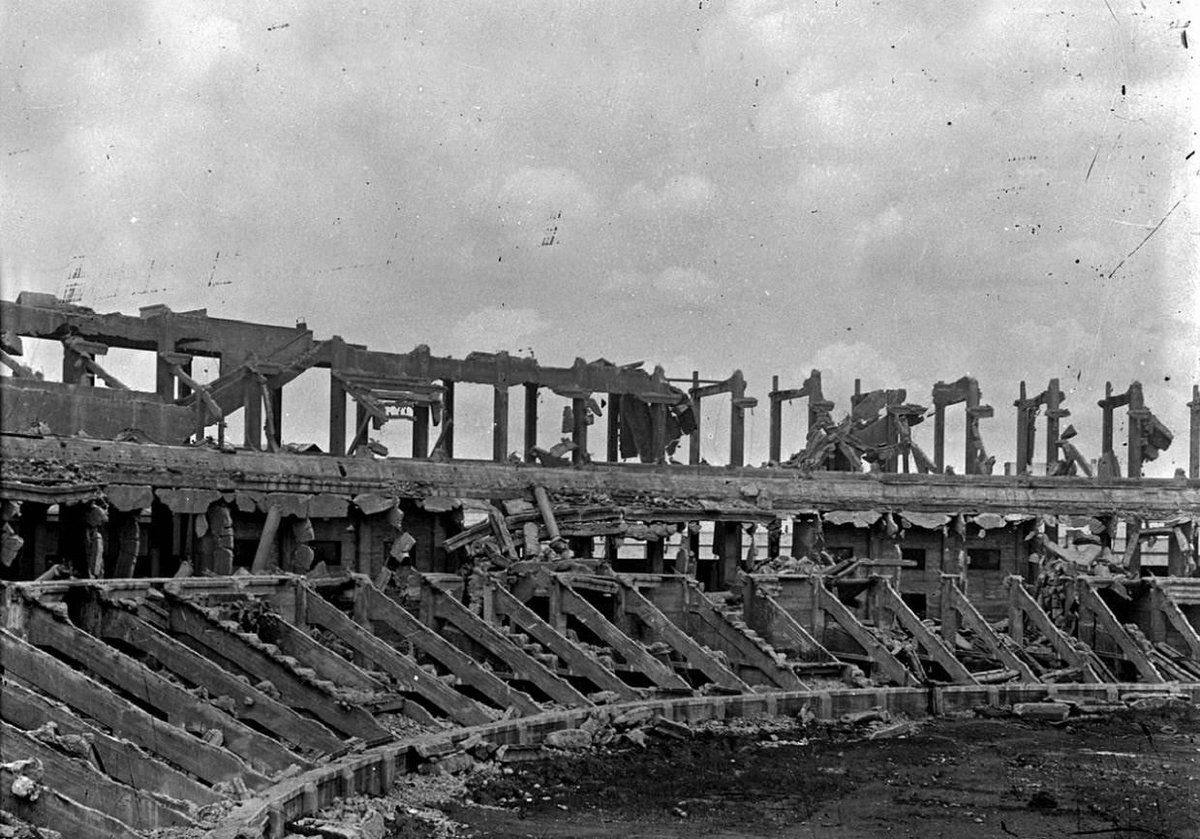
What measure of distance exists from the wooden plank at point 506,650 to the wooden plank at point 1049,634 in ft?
39.9

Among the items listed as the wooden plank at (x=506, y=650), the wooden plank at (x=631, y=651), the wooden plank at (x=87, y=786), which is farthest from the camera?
the wooden plank at (x=631, y=651)

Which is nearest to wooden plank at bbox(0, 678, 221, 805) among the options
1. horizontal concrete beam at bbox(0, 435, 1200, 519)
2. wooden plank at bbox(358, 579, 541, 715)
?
wooden plank at bbox(358, 579, 541, 715)

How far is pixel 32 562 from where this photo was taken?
26906 millimetres

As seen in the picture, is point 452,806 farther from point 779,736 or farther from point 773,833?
point 779,736

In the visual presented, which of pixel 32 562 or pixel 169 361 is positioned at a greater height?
pixel 169 361

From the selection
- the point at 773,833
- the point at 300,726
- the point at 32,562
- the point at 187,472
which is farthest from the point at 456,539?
the point at 773,833

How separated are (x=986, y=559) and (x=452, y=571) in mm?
15472

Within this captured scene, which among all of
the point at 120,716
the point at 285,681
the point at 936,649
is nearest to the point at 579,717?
the point at 285,681

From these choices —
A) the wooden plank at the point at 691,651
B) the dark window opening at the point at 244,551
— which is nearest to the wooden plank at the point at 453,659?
the wooden plank at the point at 691,651

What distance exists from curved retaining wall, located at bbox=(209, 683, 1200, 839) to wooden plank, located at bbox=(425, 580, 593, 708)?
0.76 m

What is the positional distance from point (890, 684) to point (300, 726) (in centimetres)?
1411

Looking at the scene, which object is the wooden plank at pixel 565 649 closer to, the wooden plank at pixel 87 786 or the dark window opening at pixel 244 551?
the dark window opening at pixel 244 551

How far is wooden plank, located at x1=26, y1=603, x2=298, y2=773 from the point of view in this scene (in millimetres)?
19078

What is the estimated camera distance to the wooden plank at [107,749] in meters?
16.7
